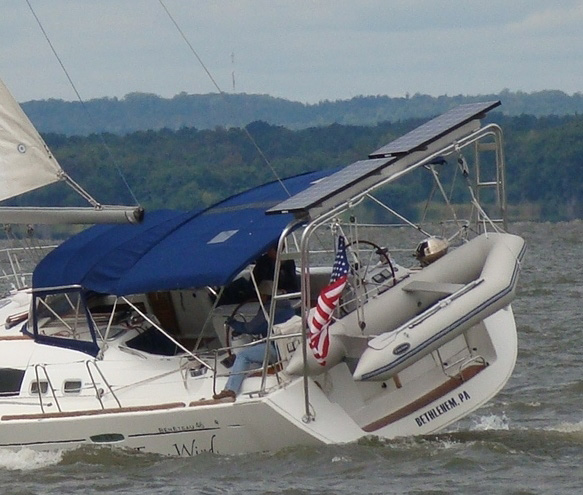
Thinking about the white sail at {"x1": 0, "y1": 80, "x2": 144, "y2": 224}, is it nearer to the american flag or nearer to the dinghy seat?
the american flag

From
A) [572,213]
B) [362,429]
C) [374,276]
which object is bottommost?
[572,213]

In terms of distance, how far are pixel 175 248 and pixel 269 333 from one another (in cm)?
189

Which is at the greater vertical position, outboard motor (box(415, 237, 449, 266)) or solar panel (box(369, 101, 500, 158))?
solar panel (box(369, 101, 500, 158))

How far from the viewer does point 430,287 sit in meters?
17.9

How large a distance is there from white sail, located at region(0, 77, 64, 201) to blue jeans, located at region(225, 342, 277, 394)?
3.52 metres

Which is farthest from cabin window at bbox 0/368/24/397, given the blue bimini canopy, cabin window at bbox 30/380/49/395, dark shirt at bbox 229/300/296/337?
dark shirt at bbox 229/300/296/337

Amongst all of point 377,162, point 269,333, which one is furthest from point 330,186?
point 269,333

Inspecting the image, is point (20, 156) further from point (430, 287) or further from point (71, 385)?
point (430, 287)

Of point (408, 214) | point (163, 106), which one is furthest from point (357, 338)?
point (163, 106)

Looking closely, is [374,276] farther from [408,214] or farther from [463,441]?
[408,214]

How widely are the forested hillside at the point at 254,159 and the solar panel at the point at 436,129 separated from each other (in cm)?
4164

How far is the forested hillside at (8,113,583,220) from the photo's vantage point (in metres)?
68.8

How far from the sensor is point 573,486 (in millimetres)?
16453

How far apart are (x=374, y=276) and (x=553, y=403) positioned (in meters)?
3.19
